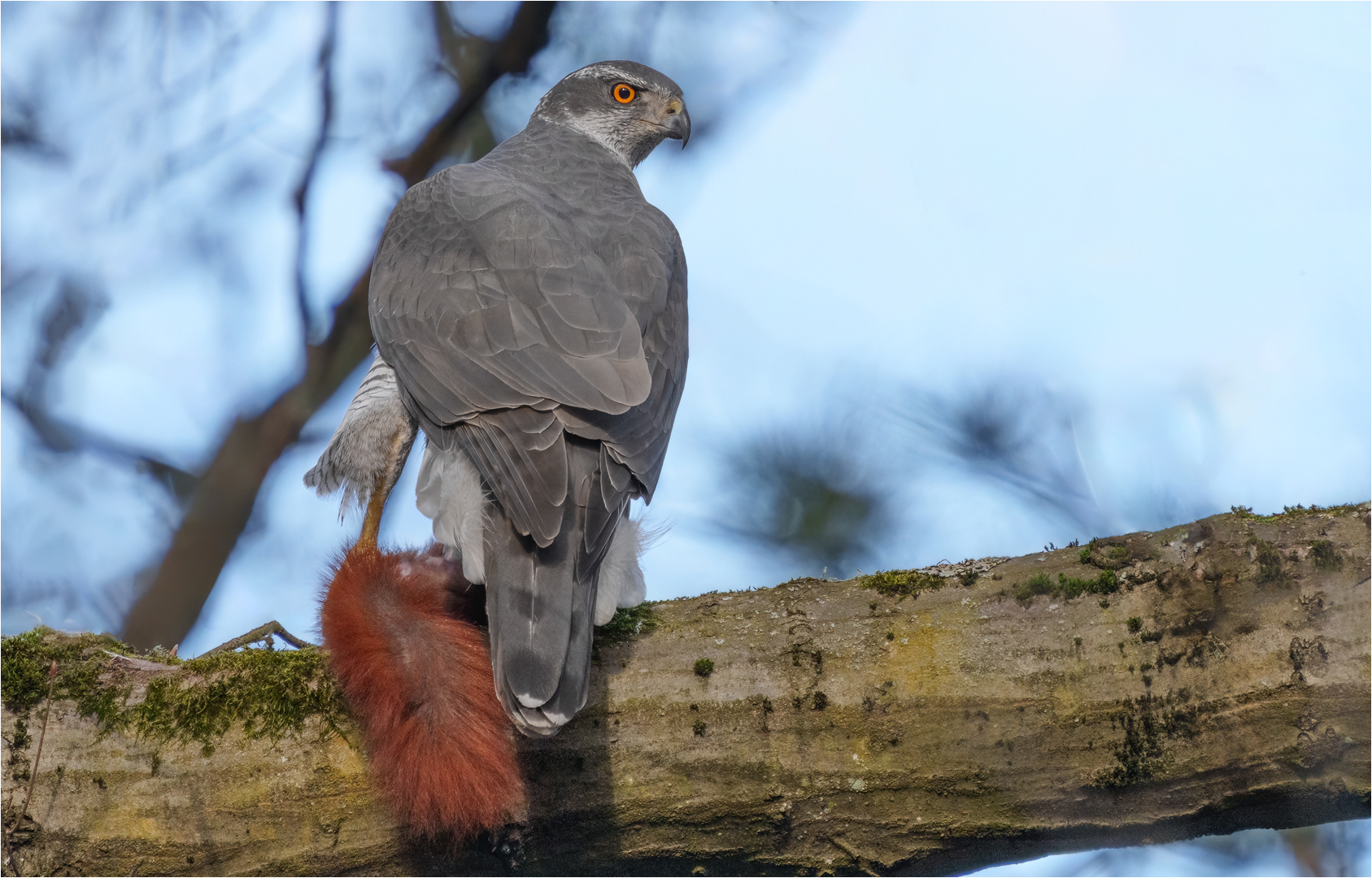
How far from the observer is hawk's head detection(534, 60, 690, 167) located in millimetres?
6168

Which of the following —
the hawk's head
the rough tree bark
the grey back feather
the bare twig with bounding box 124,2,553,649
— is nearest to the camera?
the rough tree bark

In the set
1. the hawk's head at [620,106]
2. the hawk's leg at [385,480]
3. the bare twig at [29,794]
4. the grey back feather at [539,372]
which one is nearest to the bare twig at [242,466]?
the hawk's head at [620,106]

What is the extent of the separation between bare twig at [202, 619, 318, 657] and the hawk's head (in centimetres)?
348

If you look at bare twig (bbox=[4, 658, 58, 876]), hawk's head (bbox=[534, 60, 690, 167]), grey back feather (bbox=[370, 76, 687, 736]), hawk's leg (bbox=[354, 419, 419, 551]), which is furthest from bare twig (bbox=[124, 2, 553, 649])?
bare twig (bbox=[4, 658, 58, 876])

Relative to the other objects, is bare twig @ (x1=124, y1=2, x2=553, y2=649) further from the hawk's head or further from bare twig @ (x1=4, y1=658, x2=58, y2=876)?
bare twig @ (x1=4, y1=658, x2=58, y2=876)

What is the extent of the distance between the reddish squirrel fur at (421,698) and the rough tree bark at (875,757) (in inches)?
Answer: 3.7

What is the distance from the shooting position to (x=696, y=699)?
298 centimetres

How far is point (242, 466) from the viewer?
252 inches

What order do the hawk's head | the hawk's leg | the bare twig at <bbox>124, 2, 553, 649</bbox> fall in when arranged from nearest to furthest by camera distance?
the hawk's leg < the bare twig at <bbox>124, 2, 553, 649</bbox> < the hawk's head

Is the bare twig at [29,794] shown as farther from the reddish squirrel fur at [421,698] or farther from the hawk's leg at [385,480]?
the hawk's leg at [385,480]

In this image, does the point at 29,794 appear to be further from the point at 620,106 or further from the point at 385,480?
the point at 620,106

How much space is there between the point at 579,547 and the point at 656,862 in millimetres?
940

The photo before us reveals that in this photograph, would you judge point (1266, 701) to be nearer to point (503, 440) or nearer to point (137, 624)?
point (503, 440)

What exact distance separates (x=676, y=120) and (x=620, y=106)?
0.34m
